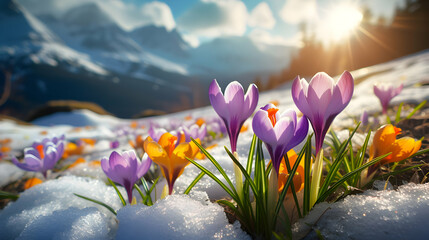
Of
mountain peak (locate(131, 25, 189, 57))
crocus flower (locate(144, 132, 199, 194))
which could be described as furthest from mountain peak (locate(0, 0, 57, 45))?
crocus flower (locate(144, 132, 199, 194))

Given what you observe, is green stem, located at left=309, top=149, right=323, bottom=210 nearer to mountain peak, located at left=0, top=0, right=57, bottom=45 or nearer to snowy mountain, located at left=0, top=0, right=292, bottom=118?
snowy mountain, located at left=0, top=0, right=292, bottom=118

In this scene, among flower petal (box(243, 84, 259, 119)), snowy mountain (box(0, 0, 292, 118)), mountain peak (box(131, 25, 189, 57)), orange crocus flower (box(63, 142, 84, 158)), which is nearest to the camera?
flower petal (box(243, 84, 259, 119))

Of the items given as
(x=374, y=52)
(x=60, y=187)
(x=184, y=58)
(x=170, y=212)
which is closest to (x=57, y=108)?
(x=60, y=187)

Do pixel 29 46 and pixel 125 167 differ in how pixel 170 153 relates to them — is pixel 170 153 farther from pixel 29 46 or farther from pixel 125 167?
pixel 29 46

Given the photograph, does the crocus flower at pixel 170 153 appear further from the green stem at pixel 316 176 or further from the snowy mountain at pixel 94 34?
the snowy mountain at pixel 94 34

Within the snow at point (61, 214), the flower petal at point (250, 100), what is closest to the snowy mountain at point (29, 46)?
the snow at point (61, 214)

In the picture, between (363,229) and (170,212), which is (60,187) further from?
(363,229)
